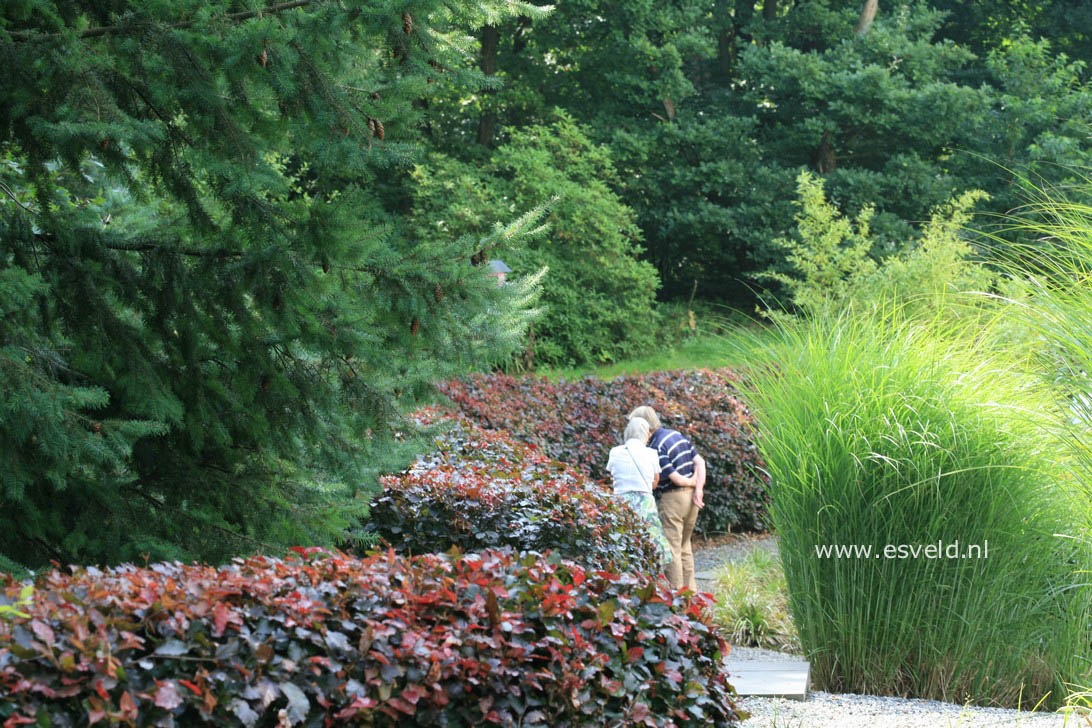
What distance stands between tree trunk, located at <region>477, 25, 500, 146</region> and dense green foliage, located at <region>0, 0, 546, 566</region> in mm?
19207

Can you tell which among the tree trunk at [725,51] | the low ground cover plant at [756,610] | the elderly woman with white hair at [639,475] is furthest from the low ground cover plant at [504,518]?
the tree trunk at [725,51]

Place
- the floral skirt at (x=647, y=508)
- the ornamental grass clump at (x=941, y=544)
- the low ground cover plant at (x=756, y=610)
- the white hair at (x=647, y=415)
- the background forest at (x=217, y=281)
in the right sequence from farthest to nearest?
1. the white hair at (x=647, y=415)
2. the floral skirt at (x=647, y=508)
3. the low ground cover plant at (x=756, y=610)
4. the ornamental grass clump at (x=941, y=544)
5. the background forest at (x=217, y=281)

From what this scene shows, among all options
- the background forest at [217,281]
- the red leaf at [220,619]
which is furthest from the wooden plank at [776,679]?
the red leaf at [220,619]

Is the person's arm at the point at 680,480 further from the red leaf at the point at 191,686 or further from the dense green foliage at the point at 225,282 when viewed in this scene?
the red leaf at the point at 191,686

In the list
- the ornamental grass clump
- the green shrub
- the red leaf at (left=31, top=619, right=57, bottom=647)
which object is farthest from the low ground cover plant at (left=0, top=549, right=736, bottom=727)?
the green shrub

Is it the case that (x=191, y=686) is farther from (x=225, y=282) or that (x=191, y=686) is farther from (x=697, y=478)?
(x=697, y=478)

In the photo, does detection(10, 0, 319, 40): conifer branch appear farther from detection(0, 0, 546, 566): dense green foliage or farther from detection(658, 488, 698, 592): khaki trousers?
detection(658, 488, 698, 592): khaki trousers

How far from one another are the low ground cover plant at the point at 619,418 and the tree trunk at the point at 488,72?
1159 centimetres

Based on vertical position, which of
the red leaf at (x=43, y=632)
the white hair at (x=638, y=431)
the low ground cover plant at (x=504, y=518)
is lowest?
the white hair at (x=638, y=431)

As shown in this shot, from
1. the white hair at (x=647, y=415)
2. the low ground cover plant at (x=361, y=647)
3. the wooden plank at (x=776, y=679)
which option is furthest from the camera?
the white hair at (x=647, y=415)

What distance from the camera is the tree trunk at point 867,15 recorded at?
24734 millimetres

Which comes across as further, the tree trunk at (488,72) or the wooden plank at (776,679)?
the tree trunk at (488,72)

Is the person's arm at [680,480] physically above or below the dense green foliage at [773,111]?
below

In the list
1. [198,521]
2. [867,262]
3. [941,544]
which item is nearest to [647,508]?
[941,544]
